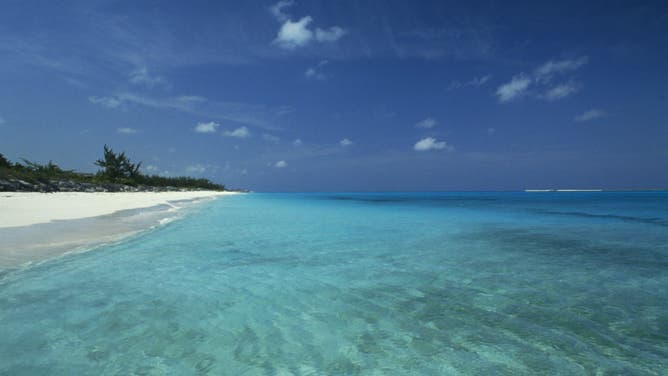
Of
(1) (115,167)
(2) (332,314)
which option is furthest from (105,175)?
(2) (332,314)

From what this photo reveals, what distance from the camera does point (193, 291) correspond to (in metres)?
4.38

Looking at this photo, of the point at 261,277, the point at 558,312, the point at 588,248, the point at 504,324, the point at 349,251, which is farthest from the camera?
the point at 588,248

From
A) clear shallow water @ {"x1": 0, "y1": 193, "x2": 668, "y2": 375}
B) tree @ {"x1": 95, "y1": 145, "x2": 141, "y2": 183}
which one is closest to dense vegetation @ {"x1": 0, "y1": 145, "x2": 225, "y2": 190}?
→ tree @ {"x1": 95, "y1": 145, "x2": 141, "y2": 183}

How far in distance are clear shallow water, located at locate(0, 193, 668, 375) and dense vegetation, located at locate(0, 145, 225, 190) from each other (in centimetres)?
2635

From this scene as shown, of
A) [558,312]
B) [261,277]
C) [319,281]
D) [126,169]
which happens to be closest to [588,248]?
[558,312]

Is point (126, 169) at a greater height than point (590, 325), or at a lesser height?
greater

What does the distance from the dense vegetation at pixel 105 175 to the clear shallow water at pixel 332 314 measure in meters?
26.4

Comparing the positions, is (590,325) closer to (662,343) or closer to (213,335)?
(662,343)

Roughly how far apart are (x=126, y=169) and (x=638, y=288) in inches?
2527

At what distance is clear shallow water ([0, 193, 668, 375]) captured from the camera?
8.44ft

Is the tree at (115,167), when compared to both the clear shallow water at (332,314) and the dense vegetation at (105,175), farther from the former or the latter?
the clear shallow water at (332,314)

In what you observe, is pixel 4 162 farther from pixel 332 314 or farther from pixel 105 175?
pixel 332 314

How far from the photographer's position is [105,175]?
163 ft

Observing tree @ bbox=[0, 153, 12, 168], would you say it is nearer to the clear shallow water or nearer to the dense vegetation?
the dense vegetation
